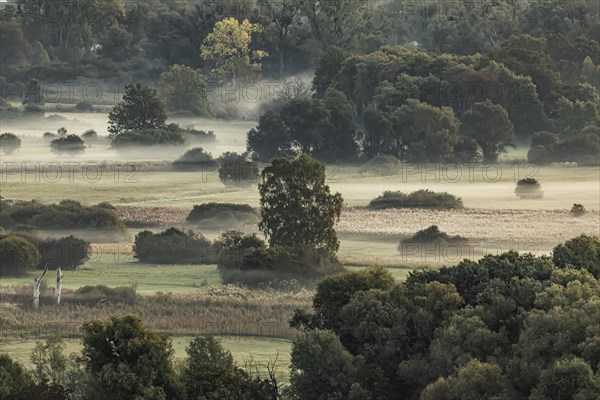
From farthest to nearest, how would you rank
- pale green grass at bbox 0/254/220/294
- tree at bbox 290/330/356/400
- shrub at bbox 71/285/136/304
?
pale green grass at bbox 0/254/220/294 < shrub at bbox 71/285/136/304 < tree at bbox 290/330/356/400

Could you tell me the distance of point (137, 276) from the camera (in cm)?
5912

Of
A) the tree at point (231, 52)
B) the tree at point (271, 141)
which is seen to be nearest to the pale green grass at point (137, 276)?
the tree at point (271, 141)

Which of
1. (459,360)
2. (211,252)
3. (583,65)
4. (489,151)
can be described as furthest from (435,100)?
(459,360)

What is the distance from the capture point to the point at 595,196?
7900 cm

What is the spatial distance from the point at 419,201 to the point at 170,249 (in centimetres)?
1692

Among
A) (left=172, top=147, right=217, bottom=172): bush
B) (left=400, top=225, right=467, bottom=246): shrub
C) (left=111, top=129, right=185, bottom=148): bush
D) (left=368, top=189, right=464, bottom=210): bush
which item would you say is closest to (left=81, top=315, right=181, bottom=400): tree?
(left=400, top=225, right=467, bottom=246): shrub

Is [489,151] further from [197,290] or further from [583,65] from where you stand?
[197,290]

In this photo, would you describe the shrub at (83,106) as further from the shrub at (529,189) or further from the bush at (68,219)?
the bush at (68,219)

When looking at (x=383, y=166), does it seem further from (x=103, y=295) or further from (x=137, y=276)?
(x=103, y=295)

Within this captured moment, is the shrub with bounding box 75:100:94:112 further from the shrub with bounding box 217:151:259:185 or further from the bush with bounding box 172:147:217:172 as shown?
the shrub with bounding box 217:151:259:185

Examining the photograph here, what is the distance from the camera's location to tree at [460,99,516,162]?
94812 mm

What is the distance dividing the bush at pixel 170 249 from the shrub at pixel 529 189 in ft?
64.6

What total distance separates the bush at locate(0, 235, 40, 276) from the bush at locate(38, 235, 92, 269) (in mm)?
848

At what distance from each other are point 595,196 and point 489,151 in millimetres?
16337
